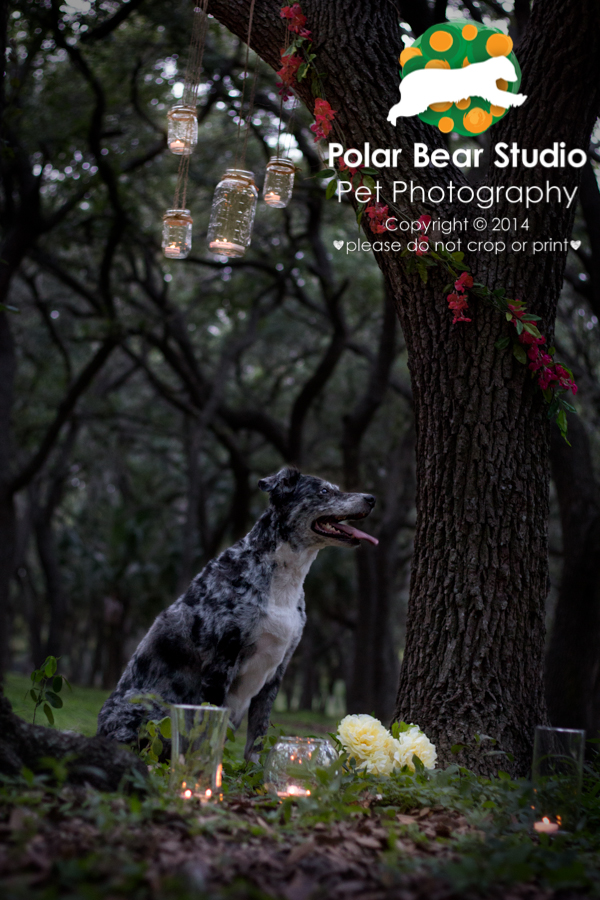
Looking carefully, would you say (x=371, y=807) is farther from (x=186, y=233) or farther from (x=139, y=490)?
(x=139, y=490)

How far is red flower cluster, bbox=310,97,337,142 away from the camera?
4.63 m

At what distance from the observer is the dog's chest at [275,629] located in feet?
15.2

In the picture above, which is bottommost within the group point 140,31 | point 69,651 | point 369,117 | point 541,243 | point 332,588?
point 69,651

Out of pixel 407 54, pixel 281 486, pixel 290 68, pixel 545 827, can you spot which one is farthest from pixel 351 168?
pixel 545 827

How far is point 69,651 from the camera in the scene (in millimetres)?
35750

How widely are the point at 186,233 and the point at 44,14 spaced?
5.62 metres

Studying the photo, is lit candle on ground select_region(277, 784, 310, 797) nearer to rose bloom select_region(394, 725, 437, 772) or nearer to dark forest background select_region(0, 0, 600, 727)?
rose bloom select_region(394, 725, 437, 772)

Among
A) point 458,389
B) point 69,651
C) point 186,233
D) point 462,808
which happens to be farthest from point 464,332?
point 69,651

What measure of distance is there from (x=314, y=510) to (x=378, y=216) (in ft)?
6.07

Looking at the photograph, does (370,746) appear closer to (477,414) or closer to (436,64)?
(477,414)

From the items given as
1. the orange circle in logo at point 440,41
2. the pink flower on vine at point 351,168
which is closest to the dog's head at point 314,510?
the pink flower on vine at point 351,168

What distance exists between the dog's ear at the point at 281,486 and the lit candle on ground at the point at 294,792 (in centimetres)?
193

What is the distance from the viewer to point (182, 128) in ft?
16.7

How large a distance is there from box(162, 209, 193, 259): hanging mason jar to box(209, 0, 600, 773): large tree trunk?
111cm
